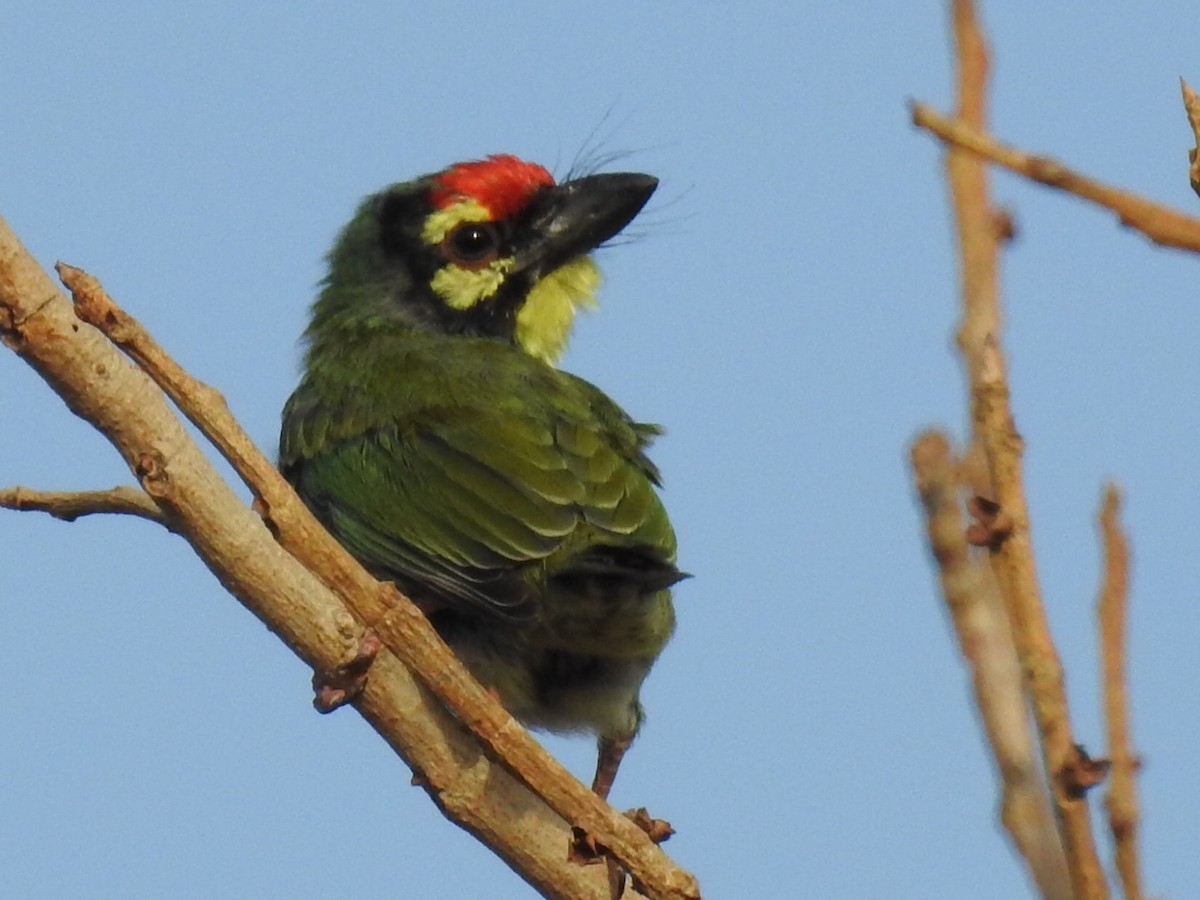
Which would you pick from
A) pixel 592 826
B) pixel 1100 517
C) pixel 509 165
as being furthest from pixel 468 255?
pixel 1100 517

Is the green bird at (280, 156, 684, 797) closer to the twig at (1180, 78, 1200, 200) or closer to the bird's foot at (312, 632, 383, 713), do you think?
the bird's foot at (312, 632, 383, 713)

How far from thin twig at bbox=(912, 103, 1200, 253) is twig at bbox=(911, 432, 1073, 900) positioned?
332 mm

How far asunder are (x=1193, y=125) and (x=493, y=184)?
4.15 m

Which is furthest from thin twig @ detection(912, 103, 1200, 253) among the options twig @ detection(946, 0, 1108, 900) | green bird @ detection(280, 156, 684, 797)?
green bird @ detection(280, 156, 684, 797)

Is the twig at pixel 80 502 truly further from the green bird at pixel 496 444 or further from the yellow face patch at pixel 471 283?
the yellow face patch at pixel 471 283

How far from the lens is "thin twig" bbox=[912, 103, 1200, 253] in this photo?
1275 mm

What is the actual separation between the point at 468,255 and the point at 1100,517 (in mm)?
4187

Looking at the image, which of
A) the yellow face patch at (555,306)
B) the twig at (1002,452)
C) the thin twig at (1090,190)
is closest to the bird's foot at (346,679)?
the twig at (1002,452)

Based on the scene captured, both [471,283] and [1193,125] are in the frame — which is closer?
A: [1193,125]

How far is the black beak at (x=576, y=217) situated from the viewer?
5670mm

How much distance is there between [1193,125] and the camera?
163cm

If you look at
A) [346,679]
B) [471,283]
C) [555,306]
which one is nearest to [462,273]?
[471,283]

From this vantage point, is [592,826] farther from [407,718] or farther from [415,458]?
[415,458]

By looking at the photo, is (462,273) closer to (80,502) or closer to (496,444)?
(496,444)
